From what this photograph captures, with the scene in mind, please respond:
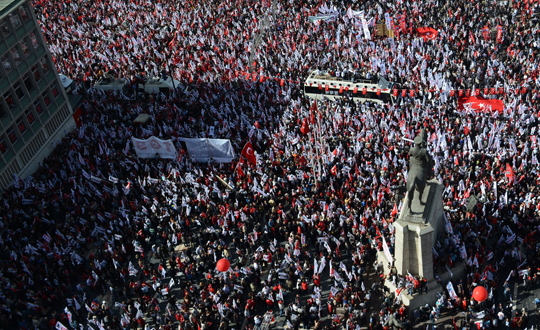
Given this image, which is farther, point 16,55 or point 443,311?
point 16,55

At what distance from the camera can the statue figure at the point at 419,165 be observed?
1030 inches

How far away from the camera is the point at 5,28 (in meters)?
43.6

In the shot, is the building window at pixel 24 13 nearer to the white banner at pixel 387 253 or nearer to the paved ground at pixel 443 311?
the paved ground at pixel 443 311

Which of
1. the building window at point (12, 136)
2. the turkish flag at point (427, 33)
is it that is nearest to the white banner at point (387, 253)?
the building window at point (12, 136)

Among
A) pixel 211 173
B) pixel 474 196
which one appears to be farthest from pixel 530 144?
pixel 211 173

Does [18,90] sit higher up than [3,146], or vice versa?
[18,90]

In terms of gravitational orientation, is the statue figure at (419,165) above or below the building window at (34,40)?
below

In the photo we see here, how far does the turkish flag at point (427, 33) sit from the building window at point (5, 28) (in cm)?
3967

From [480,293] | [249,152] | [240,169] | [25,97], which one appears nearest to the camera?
[480,293]

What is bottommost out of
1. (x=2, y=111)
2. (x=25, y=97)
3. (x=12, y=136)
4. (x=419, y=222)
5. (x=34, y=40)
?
(x=419, y=222)

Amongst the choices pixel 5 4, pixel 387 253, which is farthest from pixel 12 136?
pixel 387 253

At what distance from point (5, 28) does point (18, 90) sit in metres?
5.18

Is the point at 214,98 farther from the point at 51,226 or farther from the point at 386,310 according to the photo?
the point at 386,310

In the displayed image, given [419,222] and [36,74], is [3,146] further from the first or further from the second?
[419,222]
